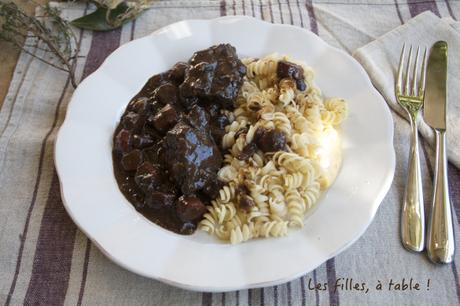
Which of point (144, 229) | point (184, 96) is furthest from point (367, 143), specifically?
point (144, 229)

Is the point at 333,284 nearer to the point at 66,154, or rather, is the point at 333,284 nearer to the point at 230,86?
the point at 230,86

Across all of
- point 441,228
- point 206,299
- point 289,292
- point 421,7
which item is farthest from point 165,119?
point 421,7

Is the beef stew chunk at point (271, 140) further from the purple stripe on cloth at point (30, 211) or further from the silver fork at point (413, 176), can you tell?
the purple stripe on cloth at point (30, 211)

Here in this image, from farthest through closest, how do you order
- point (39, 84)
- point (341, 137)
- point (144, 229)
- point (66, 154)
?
point (39, 84), point (341, 137), point (66, 154), point (144, 229)

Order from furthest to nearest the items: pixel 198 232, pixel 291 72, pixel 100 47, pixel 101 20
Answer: pixel 101 20 < pixel 100 47 < pixel 291 72 < pixel 198 232

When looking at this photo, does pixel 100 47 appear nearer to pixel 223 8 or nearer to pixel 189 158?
pixel 223 8

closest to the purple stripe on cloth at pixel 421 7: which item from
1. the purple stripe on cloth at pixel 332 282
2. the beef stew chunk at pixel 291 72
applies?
the beef stew chunk at pixel 291 72
